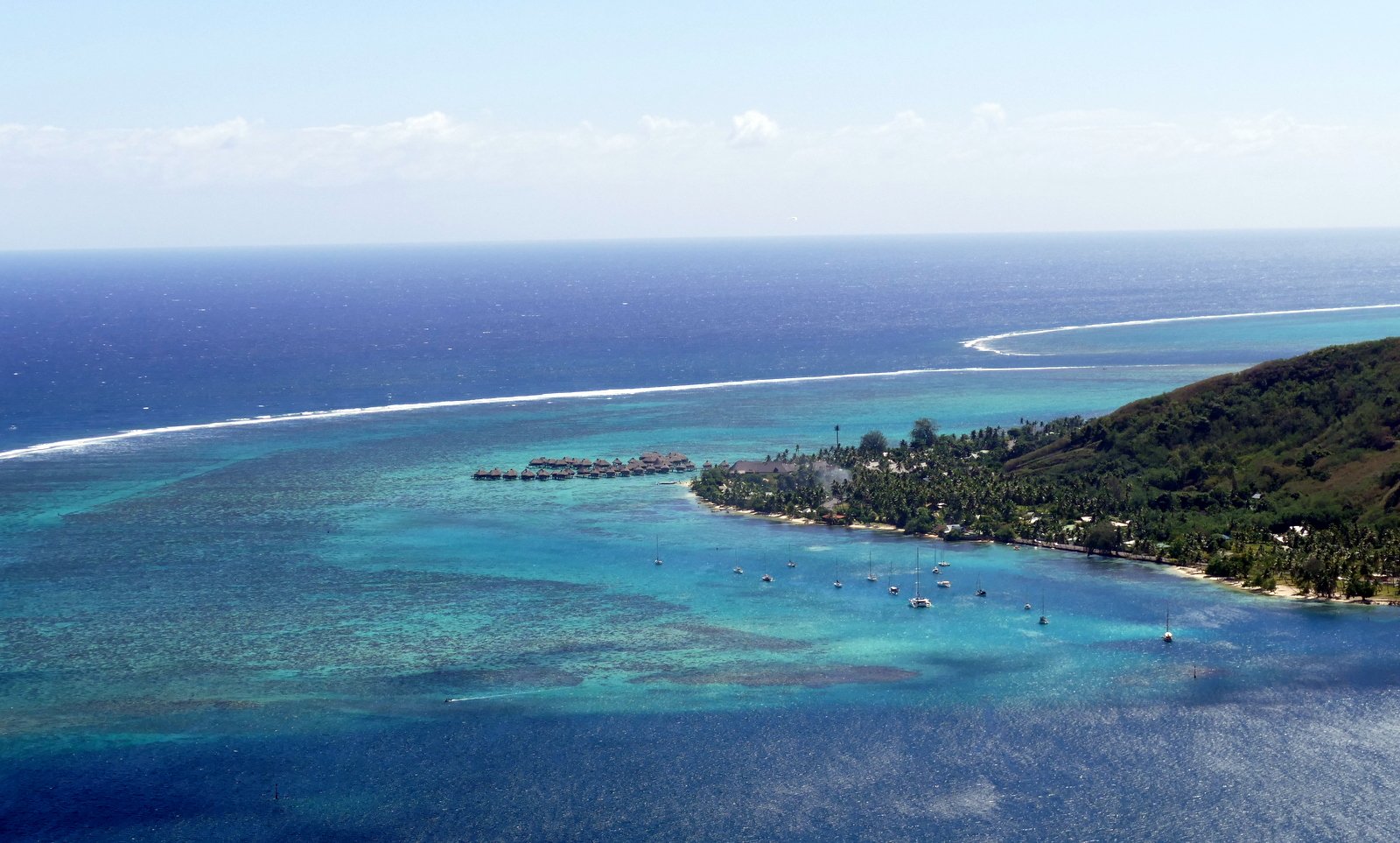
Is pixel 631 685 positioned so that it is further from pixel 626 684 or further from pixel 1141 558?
pixel 1141 558

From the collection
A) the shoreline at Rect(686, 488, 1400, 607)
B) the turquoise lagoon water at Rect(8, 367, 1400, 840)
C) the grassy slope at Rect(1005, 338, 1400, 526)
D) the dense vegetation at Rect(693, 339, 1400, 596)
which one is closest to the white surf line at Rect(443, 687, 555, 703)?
the turquoise lagoon water at Rect(8, 367, 1400, 840)

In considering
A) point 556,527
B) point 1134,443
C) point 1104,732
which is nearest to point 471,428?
point 556,527

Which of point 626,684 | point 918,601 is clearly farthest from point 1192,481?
point 626,684

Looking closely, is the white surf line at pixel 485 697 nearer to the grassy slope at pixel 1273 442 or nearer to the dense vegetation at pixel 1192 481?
the dense vegetation at pixel 1192 481

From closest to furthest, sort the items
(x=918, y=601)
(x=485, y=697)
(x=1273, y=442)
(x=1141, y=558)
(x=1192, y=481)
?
(x=485, y=697)
(x=918, y=601)
(x=1141, y=558)
(x=1192, y=481)
(x=1273, y=442)

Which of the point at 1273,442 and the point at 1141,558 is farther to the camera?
the point at 1273,442

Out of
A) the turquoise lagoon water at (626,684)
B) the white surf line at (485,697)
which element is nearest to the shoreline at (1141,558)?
the turquoise lagoon water at (626,684)
